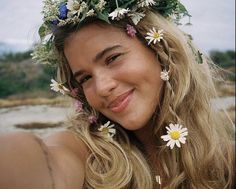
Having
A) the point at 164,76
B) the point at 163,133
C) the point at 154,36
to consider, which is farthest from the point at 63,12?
the point at 163,133

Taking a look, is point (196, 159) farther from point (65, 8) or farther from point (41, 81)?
point (41, 81)

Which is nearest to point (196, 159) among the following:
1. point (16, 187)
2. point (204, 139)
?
point (204, 139)

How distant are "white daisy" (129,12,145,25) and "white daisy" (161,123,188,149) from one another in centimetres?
48

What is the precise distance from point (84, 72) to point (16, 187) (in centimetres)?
80

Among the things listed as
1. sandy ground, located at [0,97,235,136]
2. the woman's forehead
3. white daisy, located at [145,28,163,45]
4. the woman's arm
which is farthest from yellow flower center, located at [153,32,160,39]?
sandy ground, located at [0,97,235,136]

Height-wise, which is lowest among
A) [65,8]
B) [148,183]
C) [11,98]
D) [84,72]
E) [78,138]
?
[11,98]

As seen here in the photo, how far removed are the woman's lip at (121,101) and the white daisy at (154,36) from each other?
240mm

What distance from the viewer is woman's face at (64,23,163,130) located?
1.74 meters

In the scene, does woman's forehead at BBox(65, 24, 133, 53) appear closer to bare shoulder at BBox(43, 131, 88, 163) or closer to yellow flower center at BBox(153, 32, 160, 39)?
yellow flower center at BBox(153, 32, 160, 39)

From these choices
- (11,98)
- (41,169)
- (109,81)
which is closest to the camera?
(41,169)

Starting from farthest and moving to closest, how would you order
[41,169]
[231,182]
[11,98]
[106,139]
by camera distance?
[11,98], [231,182], [106,139], [41,169]

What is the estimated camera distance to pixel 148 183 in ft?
5.79

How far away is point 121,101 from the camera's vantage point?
1770 mm

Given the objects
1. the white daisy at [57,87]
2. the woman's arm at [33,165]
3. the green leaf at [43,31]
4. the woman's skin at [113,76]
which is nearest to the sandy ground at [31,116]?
the white daisy at [57,87]
